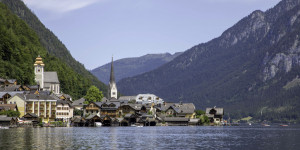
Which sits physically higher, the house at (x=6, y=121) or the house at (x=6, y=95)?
the house at (x=6, y=95)

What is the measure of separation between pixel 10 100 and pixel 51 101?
18263 millimetres

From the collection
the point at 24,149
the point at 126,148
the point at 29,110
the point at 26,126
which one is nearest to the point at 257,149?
the point at 126,148

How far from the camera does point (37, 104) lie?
18175 centimetres

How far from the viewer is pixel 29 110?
179m

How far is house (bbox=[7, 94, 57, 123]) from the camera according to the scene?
176 meters

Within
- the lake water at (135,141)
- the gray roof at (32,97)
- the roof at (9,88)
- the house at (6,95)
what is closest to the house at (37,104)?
the gray roof at (32,97)

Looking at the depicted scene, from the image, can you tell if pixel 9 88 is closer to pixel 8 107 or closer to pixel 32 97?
pixel 32 97

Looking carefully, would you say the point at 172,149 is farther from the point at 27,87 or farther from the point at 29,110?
the point at 27,87

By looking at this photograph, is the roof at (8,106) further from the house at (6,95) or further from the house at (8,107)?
the house at (6,95)

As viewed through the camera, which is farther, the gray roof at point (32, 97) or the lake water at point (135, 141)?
the gray roof at point (32, 97)

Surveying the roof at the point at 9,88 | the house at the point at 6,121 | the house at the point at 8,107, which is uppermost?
the roof at the point at 9,88

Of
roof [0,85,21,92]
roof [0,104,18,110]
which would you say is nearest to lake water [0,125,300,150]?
roof [0,104,18,110]

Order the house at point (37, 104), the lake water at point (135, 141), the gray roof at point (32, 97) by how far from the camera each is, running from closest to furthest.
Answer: the lake water at point (135, 141) < the house at point (37, 104) < the gray roof at point (32, 97)

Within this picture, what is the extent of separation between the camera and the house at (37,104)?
17650 cm
